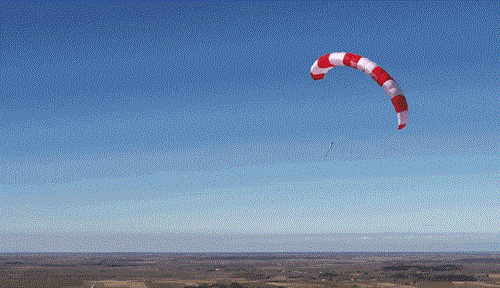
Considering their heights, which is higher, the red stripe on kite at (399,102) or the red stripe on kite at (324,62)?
the red stripe on kite at (324,62)

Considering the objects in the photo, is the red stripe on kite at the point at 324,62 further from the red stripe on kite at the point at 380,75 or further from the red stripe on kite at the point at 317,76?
the red stripe on kite at the point at 380,75

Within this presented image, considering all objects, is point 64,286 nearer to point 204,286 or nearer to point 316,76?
point 204,286

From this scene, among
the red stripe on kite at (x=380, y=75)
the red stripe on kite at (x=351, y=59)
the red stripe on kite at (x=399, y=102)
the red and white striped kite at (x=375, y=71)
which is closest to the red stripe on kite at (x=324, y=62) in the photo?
the red and white striped kite at (x=375, y=71)

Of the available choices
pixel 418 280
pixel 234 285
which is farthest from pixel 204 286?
pixel 418 280

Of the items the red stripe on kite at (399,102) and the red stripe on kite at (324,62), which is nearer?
the red stripe on kite at (399,102)

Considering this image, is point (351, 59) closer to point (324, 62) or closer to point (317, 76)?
point (324, 62)

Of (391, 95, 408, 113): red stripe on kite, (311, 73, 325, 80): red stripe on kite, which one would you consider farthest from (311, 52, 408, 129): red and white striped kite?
(311, 73, 325, 80): red stripe on kite

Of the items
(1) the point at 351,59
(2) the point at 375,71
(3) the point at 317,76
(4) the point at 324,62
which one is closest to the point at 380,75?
(2) the point at 375,71
